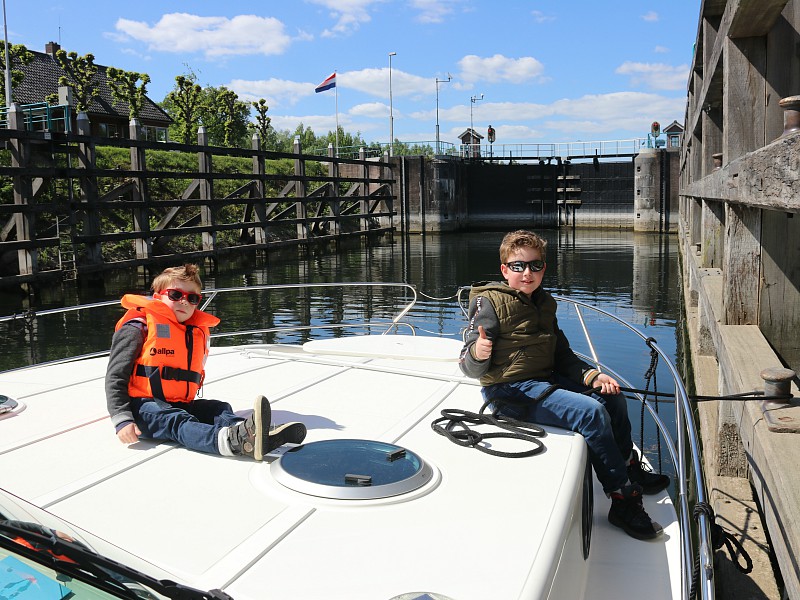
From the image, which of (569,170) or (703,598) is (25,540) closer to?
(703,598)

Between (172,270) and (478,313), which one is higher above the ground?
(172,270)

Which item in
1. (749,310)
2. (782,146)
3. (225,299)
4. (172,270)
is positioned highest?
(782,146)

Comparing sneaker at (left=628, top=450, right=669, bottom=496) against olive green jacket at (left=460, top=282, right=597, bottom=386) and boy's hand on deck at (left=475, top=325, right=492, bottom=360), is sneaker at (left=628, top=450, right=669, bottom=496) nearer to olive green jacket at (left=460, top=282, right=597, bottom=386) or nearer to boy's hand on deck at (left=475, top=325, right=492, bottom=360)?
olive green jacket at (left=460, top=282, right=597, bottom=386)

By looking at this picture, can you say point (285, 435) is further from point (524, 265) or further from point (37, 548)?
point (37, 548)

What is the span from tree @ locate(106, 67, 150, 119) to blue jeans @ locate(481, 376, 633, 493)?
3736 centimetres

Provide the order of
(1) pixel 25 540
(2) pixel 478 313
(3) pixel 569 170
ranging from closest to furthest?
(1) pixel 25 540 → (2) pixel 478 313 → (3) pixel 569 170

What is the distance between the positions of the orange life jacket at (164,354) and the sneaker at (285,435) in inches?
23.9

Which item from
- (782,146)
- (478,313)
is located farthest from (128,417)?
(782,146)

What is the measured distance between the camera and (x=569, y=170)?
3959 cm

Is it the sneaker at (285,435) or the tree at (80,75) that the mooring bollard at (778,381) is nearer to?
the sneaker at (285,435)

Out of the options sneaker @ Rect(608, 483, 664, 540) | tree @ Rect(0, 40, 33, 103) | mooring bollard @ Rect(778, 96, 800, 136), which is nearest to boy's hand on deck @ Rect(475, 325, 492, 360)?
sneaker @ Rect(608, 483, 664, 540)

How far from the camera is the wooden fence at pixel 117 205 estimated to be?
14.8 m

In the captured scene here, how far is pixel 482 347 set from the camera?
3.04m

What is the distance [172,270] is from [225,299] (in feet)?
43.1
